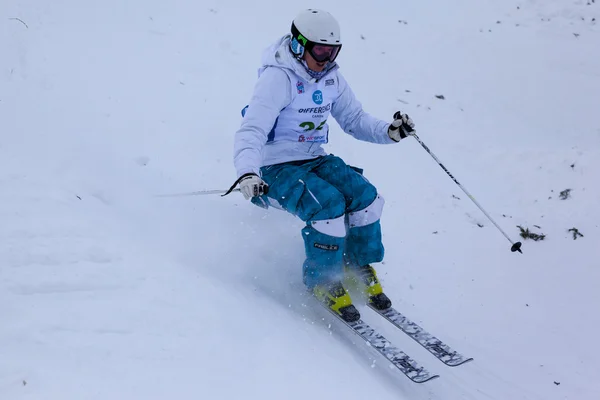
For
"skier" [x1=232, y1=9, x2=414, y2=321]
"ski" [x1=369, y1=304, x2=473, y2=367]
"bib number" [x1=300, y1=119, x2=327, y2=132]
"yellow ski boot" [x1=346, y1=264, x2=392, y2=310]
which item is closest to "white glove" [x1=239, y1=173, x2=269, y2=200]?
"skier" [x1=232, y1=9, x2=414, y2=321]

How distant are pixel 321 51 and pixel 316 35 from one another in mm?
132

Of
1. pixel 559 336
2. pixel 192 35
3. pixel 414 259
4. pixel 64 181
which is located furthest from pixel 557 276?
pixel 192 35

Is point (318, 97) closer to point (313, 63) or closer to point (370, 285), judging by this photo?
point (313, 63)

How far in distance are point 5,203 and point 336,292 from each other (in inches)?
96.4

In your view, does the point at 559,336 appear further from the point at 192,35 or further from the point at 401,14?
the point at 401,14

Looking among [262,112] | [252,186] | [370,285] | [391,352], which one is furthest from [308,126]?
[391,352]

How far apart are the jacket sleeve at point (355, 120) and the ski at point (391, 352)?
159cm

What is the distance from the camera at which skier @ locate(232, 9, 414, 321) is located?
464 centimetres

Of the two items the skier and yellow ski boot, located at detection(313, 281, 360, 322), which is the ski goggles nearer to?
the skier

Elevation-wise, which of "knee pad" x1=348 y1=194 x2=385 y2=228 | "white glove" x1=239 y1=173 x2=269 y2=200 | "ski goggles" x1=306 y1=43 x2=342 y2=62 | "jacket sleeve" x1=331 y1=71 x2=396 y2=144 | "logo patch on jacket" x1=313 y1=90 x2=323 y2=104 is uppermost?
"ski goggles" x1=306 y1=43 x2=342 y2=62

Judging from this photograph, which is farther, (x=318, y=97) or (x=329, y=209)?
(x=318, y=97)

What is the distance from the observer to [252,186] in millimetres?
4316

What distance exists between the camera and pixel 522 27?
10945 millimetres

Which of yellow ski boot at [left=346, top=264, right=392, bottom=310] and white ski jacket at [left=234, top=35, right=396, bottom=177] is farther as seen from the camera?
yellow ski boot at [left=346, top=264, right=392, bottom=310]
